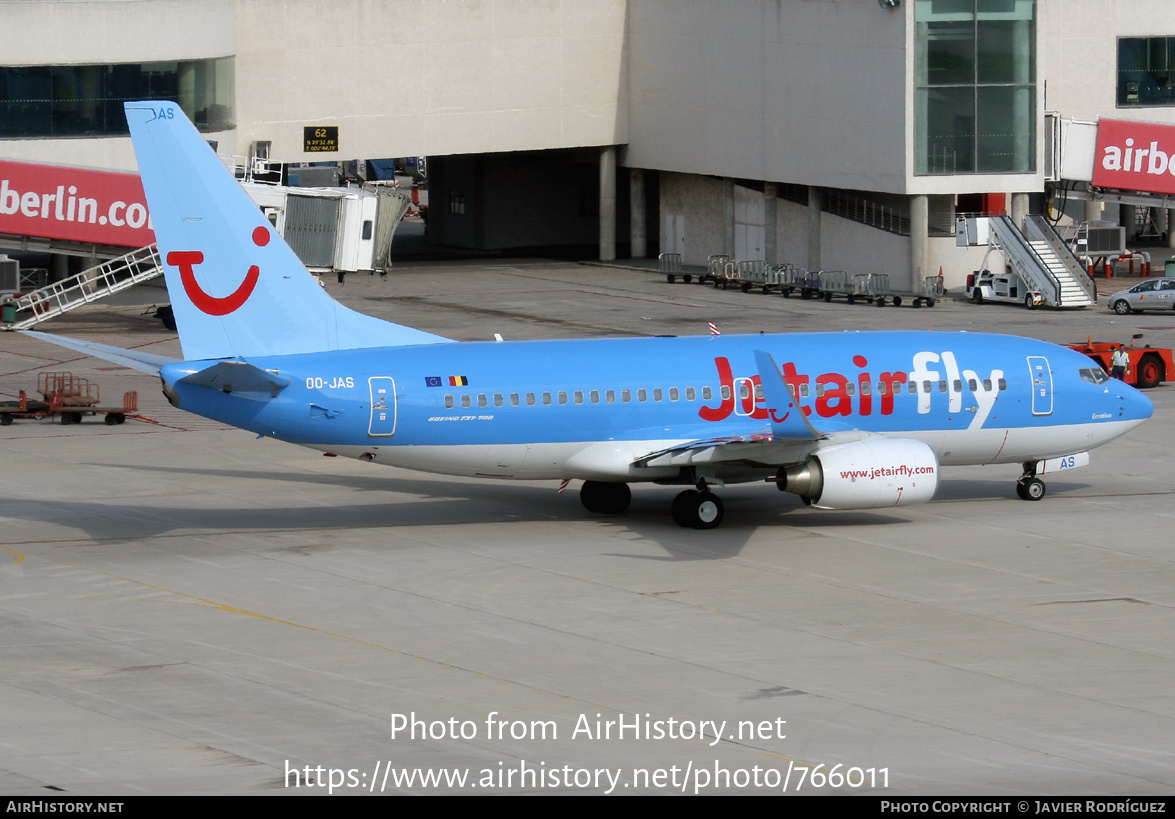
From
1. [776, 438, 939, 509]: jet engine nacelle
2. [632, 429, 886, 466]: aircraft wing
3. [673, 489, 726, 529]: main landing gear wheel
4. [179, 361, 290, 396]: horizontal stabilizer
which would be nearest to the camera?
[179, 361, 290, 396]: horizontal stabilizer

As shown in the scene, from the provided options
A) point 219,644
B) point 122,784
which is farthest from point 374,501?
point 122,784

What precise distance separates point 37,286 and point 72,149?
417 inches

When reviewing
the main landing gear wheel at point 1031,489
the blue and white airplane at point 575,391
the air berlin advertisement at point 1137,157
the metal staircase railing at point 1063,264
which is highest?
the air berlin advertisement at point 1137,157

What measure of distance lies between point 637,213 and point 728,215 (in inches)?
415

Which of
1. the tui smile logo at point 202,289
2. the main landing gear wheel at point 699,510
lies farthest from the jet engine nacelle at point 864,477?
the tui smile logo at point 202,289

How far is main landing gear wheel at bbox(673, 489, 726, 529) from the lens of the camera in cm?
3709

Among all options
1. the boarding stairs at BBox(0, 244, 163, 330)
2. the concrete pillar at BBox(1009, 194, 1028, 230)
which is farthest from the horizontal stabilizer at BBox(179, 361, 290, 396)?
the concrete pillar at BBox(1009, 194, 1028, 230)

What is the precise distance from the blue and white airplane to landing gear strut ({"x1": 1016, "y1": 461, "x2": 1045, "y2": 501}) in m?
0.73

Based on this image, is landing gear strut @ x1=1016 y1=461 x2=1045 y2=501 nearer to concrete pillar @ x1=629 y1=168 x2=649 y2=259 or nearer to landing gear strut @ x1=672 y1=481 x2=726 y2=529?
landing gear strut @ x1=672 y1=481 x2=726 y2=529

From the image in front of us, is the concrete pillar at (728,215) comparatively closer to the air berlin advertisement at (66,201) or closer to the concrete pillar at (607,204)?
the concrete pillar at (607,204)

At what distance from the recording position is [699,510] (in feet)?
122

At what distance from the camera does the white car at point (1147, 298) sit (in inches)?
3049

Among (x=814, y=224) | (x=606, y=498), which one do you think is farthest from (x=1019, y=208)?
(x=606, y=498)

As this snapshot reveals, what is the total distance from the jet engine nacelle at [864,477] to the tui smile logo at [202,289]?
474 inches
